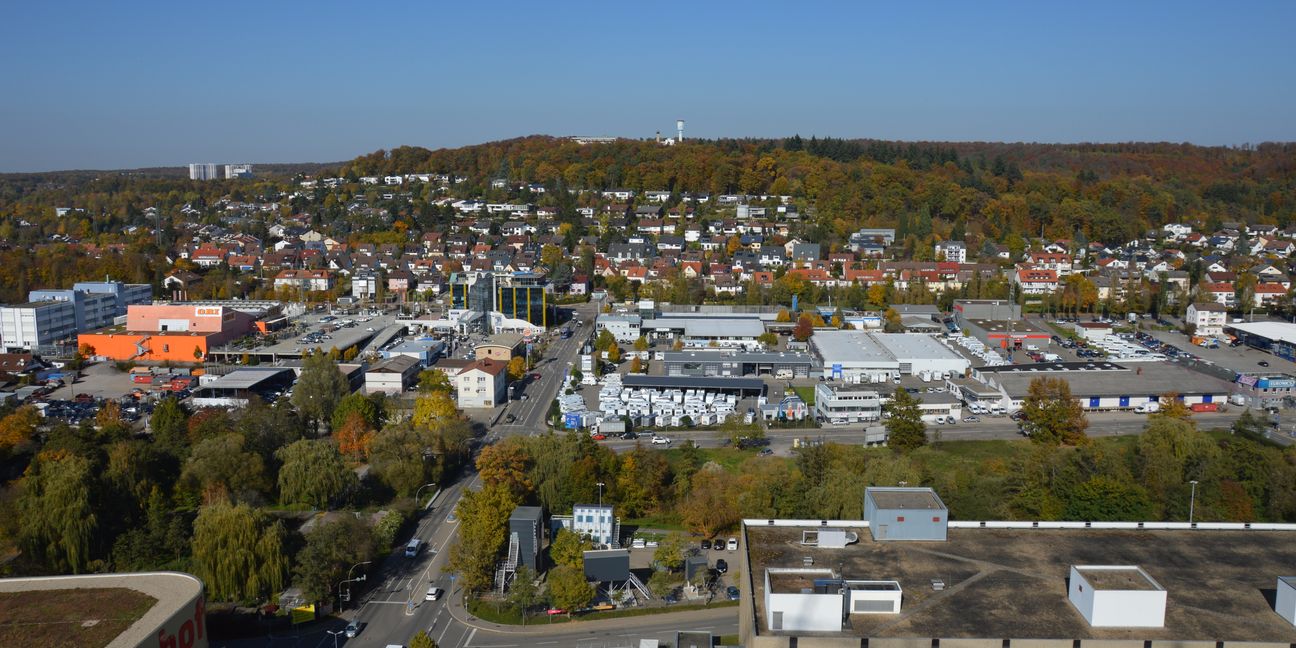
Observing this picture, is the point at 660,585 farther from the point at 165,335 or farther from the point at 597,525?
the point at 165,335

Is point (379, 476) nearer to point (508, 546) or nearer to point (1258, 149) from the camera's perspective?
point (508, 546)

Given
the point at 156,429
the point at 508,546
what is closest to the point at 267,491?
the point at 156,429

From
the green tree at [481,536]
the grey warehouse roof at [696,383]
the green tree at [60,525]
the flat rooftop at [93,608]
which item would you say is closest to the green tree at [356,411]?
the green tree at [481,536]

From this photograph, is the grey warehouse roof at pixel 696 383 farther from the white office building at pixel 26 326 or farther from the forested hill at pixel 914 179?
the forested hill at pixel 914 179

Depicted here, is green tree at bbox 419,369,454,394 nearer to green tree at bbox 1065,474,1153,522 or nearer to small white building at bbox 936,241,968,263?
green tree at bbox 1065,474,1153,522

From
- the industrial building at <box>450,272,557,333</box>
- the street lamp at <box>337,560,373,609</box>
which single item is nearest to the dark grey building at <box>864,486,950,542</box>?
the street lamp at <box>337,560,373,609</box>

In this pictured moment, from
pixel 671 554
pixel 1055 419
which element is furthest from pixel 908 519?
pixel 1055 419
